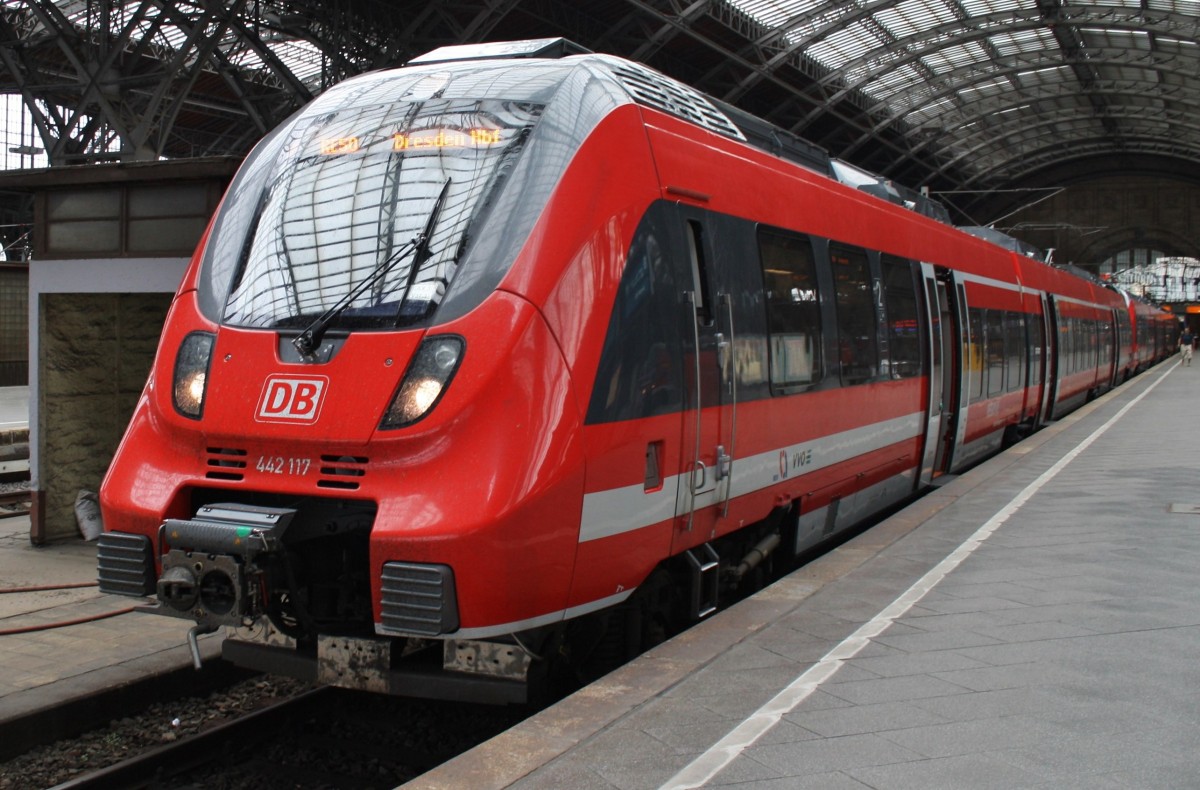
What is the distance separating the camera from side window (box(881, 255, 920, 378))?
8945mm

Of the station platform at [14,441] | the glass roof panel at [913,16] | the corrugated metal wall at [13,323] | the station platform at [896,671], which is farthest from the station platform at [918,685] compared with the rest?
the glass roof panel at [913,16]

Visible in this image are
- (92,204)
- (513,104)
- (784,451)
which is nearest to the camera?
(513,104)

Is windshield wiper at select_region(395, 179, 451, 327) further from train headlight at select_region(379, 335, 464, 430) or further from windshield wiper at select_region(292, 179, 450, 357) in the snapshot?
train headlight at select_region(379, 335, 464, 430)

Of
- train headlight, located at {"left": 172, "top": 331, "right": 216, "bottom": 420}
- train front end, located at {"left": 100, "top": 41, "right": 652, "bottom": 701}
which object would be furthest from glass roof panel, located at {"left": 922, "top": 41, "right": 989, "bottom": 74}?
train headlight, located at {"left": 172, "top": 331, "right": 216, "bottom": 420}

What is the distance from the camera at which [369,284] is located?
16.2 ft

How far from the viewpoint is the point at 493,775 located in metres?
3.82

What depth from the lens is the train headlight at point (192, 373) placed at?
16.6 ft

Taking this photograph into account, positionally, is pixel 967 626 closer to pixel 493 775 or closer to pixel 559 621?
pixel 559 621

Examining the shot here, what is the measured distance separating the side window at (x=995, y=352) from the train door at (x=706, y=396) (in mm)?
7942

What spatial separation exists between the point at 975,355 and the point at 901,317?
3141mm

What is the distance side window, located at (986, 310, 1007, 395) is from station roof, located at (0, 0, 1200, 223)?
17.9 m

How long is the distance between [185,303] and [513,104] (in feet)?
6.26

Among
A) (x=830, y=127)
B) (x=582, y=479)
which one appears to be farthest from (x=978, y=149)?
(x=582, y=479)

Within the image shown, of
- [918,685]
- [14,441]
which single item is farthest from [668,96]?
[14,441]
